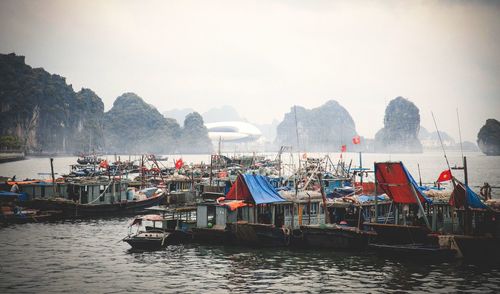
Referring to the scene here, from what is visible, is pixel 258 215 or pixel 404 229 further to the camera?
pixel 258 215

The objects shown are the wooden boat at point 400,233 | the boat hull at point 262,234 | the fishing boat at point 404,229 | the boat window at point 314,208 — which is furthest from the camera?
the boat window at point 314,208

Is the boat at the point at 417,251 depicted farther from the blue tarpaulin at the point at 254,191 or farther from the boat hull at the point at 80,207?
the boat hull at the point at 80,207

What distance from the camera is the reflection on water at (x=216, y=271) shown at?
21.0m

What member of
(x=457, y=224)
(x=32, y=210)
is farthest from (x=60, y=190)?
(x=457, y=224)

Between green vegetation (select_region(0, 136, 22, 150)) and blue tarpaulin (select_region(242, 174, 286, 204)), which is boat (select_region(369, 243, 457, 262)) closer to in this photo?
blue tarpaulin (select_region(242, 174, 286, 204))

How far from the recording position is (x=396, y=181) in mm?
26531

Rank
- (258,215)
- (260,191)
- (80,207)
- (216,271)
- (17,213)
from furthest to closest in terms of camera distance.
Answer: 1. (80,207)
2. (17,213)
3. (258,215)
4. (260,191)
5. (216,271)

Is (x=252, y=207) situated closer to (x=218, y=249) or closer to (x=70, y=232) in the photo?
(x=218, y=249)

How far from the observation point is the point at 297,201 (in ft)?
96.4

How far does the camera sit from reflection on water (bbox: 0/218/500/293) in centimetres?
2105

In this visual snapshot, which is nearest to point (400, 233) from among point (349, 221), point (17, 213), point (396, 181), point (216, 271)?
point (396, 181)

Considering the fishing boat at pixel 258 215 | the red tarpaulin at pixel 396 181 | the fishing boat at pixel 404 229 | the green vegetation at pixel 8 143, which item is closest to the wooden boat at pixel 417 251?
the fishing boat at pixel 404 229

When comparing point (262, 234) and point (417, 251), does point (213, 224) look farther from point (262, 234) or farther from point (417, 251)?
point (417, 251)

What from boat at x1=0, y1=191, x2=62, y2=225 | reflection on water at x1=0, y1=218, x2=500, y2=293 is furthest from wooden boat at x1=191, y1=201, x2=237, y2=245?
boat at x1=0, y1=191, x2=62, y2=225
